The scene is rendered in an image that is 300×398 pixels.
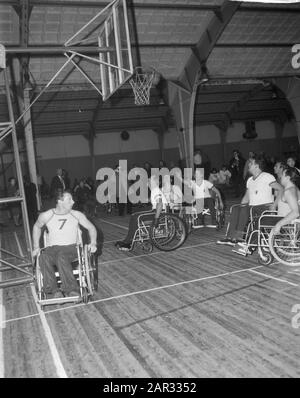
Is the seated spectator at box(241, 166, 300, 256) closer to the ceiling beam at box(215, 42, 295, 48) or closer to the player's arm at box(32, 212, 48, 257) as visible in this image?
the player's arm at box(32, 212, 48, 257)

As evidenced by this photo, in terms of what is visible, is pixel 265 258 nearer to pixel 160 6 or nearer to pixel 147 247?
pixel 147 247

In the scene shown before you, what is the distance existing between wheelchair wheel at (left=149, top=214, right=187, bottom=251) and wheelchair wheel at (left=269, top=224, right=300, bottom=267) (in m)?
1.94

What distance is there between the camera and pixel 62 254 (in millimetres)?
4363

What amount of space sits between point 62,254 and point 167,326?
155 cm

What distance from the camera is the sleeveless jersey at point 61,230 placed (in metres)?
4.49

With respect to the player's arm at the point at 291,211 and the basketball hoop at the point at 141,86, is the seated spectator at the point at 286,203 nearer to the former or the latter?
the player's arm at the point at 291,211

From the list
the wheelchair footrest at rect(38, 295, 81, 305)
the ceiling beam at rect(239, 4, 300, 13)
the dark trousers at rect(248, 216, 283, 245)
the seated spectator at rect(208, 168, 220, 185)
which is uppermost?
the ceiling beam at rect(239, 4, 300, 13)

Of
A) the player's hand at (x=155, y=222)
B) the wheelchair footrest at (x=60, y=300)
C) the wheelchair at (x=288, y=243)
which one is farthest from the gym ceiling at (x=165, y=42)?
the wheelchair at (x=288, y=243)

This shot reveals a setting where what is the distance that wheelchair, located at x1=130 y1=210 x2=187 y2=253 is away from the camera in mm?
6680

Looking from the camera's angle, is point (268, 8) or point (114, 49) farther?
point (268, 8)

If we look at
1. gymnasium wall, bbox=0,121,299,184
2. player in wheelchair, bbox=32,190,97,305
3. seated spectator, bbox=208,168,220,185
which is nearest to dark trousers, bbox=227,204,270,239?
player in wheelchair, bbox=32,190,97,305

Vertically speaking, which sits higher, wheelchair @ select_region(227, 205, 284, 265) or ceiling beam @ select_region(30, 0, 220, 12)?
ceiling beam @ select_region(30, 0, 220, 12)

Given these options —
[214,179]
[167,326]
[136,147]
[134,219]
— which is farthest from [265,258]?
[136,147]
